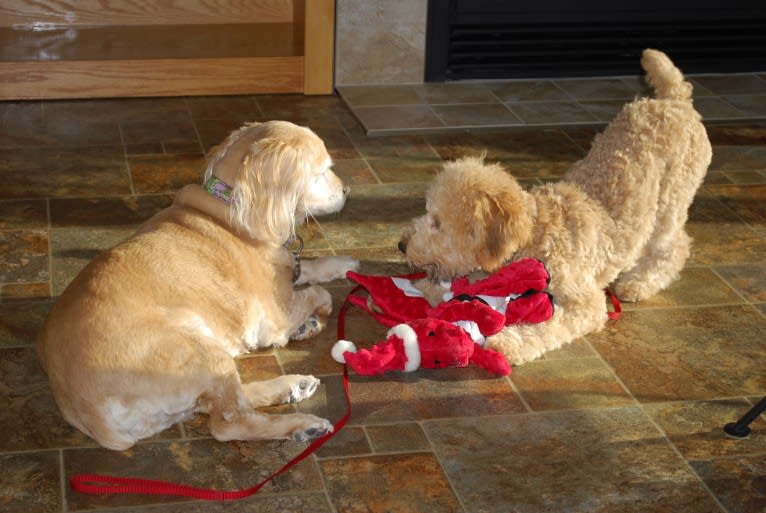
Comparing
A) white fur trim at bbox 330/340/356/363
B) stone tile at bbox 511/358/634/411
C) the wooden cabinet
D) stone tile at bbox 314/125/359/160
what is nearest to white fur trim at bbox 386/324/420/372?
white fur trim at bbox 330/340/356/363

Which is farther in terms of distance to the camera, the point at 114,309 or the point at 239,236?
the point at 239,236

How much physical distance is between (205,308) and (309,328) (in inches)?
22.2

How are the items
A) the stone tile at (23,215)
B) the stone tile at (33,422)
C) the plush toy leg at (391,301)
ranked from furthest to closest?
the stone tile at (23,215) < the plush toy leg at (391,301) < the stone tile at (33,422)

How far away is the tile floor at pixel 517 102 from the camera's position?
228 inches

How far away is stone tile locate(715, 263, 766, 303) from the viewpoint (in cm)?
418

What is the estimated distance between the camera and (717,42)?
671 centimetres

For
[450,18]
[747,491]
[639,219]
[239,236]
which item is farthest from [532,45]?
[747,491]

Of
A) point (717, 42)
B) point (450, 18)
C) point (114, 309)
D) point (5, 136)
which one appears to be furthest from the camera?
point (717, 42)

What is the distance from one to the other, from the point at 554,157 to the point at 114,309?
3.07 m

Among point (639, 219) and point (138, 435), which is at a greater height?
point (639, 219)

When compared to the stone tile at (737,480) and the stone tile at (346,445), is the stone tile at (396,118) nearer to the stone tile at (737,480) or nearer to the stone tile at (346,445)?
the stone tile at (346,445)

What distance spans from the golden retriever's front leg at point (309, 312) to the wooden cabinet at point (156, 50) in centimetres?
256

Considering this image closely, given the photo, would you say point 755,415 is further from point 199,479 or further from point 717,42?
point 717,42

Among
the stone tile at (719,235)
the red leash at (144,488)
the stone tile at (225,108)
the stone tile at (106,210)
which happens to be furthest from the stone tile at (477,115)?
the red leash at (144,488)
